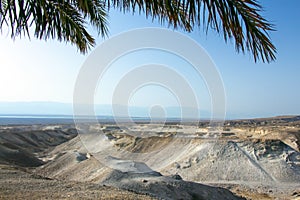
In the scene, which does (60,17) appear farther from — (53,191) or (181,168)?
(181,168)

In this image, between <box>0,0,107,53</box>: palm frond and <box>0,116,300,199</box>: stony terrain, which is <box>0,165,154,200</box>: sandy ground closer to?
<box>0,116,300,199</box>: stony terrain

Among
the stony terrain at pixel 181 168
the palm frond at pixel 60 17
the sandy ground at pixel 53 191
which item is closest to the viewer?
the palm frond at pixel 60 17

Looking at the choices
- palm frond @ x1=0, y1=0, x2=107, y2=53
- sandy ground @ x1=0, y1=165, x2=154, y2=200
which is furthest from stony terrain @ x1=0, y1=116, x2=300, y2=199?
palm frond @ x1=0, y1=0, x2=107, y2=53

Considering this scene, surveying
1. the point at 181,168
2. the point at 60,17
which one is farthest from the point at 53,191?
the point at 181,168

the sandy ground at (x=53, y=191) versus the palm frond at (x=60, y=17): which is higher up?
the palm frond at (x=60, y=17)

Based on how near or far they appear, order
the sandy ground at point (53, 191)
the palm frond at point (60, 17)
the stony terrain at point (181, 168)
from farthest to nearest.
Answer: the stony terrain at point (181, 168), the sandy ground at point (53, 191), the palm frond at point (60, 17)

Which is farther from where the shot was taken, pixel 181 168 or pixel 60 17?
pixel 181 168

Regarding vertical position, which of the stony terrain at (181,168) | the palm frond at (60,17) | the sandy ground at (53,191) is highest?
the palm frond at (60,17)

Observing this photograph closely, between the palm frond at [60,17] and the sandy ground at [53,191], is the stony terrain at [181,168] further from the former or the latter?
the palm frond at [60,17]

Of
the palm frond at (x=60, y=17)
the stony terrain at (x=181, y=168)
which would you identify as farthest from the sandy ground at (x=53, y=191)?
the palm frond at (x=60, y=17)

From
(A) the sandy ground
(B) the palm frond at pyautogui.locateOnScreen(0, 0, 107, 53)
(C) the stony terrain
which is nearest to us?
(B) the palm frond at pyautogui.locateOnScreen(0, 0, 107, 53)

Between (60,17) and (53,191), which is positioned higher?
(60,17)

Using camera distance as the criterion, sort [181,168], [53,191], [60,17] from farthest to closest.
→ [181,168]
[53,191]
[60,17]

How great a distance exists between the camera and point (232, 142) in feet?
102
